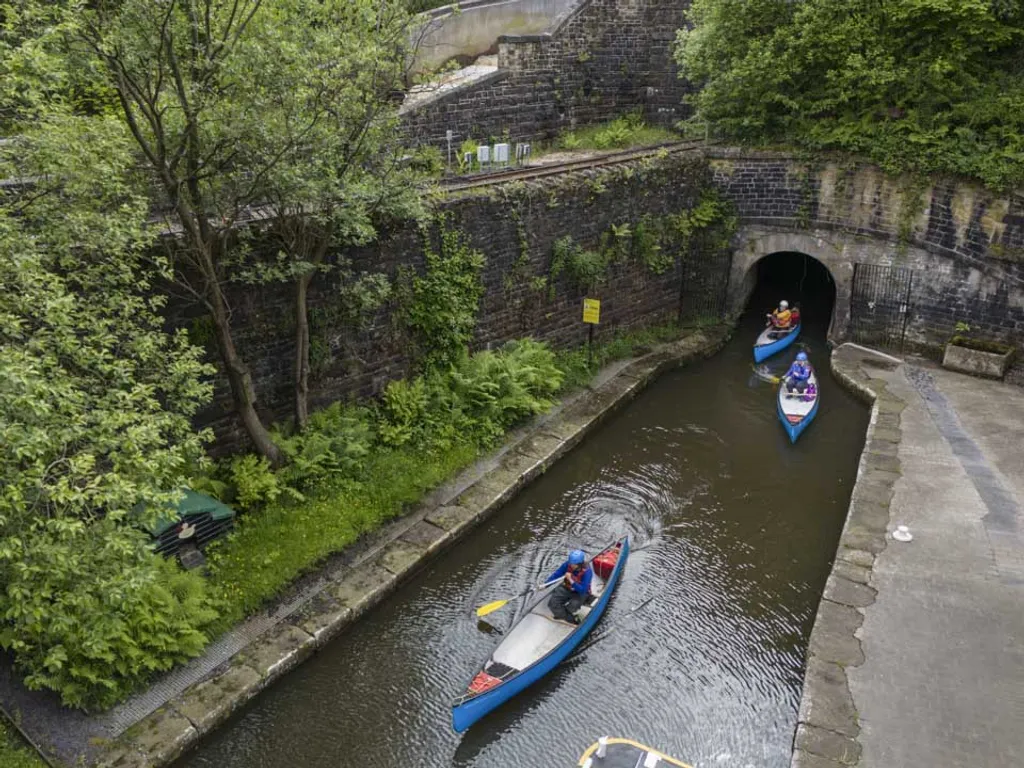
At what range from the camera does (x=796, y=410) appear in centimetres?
1534

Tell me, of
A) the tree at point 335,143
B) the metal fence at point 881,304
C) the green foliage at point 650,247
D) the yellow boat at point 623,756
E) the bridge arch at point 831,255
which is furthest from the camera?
the green foliage at point 650,247

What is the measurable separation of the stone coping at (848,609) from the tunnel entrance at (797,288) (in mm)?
5973

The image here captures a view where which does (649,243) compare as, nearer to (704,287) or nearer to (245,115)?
(704,287)

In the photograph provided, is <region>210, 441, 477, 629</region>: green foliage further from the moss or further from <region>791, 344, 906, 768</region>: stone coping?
the moss

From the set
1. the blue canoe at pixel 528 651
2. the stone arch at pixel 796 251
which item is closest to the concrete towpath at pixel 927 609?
the blue canoe at pixel 528 651

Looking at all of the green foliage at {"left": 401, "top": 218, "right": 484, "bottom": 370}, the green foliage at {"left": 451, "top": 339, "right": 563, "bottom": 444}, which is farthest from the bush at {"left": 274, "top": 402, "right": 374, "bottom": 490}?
the green foliage at {"left": 401, "top": 218, "right": 484, "bottom": 370}

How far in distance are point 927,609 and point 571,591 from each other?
4355 mm

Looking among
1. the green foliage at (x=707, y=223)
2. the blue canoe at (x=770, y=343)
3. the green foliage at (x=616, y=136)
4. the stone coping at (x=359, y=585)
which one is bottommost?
the stone coping at (x=359, y=585)

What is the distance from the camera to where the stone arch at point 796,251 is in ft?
60.4

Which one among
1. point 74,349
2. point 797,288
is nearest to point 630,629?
point 74,349

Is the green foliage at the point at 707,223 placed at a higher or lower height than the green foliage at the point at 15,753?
higher

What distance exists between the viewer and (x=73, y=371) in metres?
8.27

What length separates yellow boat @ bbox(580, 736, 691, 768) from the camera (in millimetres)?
7812

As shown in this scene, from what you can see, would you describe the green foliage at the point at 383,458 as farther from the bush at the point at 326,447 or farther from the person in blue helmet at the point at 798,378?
the person in blue helmet at the point at 798,378
